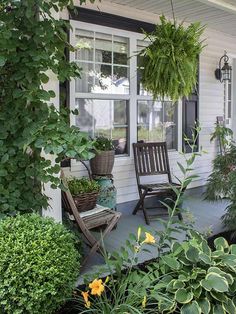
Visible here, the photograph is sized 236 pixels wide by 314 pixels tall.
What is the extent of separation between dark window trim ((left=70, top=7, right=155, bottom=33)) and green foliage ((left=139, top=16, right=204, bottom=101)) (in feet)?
1.94

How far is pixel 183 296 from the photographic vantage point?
1.89 metres

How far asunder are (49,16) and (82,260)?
6.29 ft

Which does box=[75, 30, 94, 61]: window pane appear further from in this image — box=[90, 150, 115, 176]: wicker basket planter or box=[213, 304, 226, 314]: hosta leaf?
box=[213, 304, 226, 314]: hosta leaf

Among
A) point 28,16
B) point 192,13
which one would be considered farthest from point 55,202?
point 192,13

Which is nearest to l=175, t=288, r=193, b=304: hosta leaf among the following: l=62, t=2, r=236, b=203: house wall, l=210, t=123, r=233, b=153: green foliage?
l=62, t=2, r=236, b=203: house wall

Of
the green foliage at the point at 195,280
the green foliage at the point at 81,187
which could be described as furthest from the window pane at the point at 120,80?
the green foliage at the point at 195,280

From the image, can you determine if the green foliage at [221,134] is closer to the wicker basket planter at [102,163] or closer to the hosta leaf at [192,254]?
the wicker basket planter at [102,163]

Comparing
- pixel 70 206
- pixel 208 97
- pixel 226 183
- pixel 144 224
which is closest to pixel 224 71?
pixel 208 97

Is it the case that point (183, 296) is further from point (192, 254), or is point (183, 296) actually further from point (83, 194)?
point (83, 194)

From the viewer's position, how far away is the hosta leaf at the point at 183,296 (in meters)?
1.86

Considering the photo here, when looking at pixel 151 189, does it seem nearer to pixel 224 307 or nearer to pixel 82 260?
pixel 82 260

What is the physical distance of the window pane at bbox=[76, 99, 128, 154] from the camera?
13.9 feet

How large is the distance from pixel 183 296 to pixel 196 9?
3875 mm

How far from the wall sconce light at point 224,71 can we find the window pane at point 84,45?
2622 millimetres
